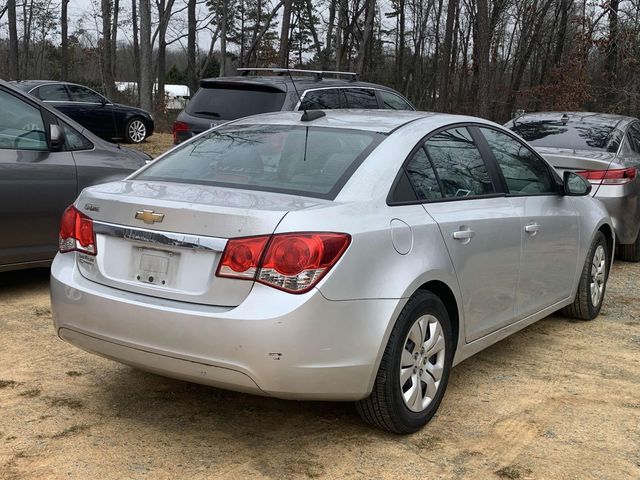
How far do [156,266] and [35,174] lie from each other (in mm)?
2942

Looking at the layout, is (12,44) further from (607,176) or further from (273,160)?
(273,160)

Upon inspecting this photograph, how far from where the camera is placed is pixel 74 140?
6242 millimetres

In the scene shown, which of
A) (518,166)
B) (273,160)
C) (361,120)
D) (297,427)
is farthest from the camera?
(518,166)

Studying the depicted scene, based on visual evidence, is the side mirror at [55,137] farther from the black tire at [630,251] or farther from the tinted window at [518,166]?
the black tire at [630,251]

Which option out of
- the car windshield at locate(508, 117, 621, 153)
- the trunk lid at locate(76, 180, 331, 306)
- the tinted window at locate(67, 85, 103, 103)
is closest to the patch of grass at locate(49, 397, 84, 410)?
the trunk lid at locate(76, 180, 331, 306)

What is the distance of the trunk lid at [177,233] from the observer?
312 cm

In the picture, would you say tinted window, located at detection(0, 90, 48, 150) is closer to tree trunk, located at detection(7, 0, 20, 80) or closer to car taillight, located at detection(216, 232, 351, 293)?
car taillight, located at detection(216, 232, 351, 293)

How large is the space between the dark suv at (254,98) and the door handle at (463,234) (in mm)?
4615

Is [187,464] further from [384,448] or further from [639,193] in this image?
[639,193]

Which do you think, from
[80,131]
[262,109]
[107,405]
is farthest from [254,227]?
[262,109]

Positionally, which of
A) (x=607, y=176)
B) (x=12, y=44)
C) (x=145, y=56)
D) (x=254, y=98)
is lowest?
(x=607, y=176)

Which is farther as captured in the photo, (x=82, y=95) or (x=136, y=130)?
(x=136, y=130)

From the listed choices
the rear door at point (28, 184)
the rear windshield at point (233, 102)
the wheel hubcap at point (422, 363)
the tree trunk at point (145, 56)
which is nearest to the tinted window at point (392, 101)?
the rear windshield at point (233, 102)

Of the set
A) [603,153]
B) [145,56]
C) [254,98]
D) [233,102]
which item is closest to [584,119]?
[603,153]
